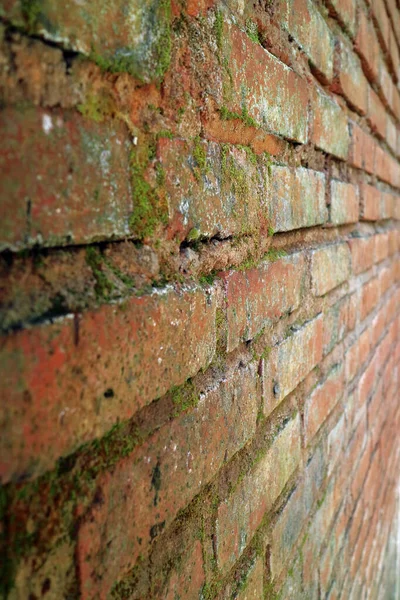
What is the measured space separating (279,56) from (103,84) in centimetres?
58

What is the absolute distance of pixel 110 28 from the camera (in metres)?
0.47

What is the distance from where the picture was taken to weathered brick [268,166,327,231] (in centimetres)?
94

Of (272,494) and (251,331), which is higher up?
(251,331)

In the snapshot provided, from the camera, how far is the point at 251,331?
0.84 meters

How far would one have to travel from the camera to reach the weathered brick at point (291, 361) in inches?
36.9

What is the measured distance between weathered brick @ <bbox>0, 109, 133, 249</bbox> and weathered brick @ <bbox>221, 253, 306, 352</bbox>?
0.28 meters

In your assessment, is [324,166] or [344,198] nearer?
[324,166]

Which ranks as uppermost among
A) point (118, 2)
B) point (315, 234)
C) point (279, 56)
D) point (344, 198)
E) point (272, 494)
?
point (279, 56)

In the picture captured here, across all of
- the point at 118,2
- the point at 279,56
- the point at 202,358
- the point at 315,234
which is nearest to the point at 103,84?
the point at 118,2

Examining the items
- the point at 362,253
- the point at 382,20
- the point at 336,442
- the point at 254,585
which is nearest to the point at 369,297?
the point at 362,253

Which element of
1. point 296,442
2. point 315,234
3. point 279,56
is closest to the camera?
point 279,56

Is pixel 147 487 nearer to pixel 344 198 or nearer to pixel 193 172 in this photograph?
pixel 193 172

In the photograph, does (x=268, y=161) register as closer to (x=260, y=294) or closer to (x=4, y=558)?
(x=260, y=294)

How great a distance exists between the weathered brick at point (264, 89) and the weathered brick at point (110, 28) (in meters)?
0.18
